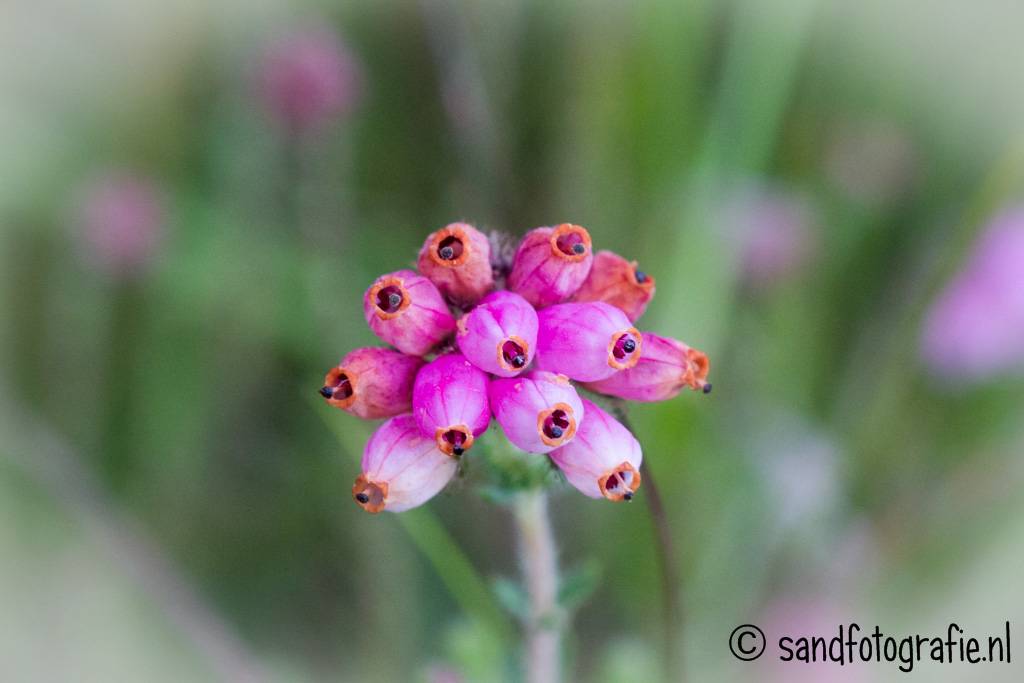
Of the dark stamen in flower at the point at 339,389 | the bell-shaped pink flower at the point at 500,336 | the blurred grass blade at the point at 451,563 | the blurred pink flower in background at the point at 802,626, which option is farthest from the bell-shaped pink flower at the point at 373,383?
the blurred pink flower in background at the point at 802,626

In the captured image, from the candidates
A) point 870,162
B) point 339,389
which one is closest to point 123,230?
point 339,389

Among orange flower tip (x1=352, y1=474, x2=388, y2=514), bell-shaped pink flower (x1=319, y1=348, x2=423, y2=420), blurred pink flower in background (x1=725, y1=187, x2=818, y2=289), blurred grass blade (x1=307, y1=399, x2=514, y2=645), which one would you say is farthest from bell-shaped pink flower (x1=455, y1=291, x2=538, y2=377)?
blurred pink flower in background (x1=725, y1=187, x2=818, y2=289)

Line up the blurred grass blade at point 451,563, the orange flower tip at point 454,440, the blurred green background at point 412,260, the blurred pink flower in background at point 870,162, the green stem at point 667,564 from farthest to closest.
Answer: the blurred pink flower in background at point 870,162
the blurred green background at point 412,260
the blurred grass blade at point 451,563
the green stem at point 667,564
the orange flower tip at point 454,440

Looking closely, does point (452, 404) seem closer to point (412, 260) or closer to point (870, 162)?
point (412, 260)

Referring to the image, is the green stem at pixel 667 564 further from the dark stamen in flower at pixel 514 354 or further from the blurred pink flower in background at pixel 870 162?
the blurred pink flower in background at pixel 870 162

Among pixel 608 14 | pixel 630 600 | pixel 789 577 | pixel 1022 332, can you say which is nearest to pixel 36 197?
pixel 608 14

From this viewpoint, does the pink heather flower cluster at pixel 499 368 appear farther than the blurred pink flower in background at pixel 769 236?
No

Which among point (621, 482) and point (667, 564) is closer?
point (621, 482)

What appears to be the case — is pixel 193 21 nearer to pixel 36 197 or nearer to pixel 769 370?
pixel 36 197
